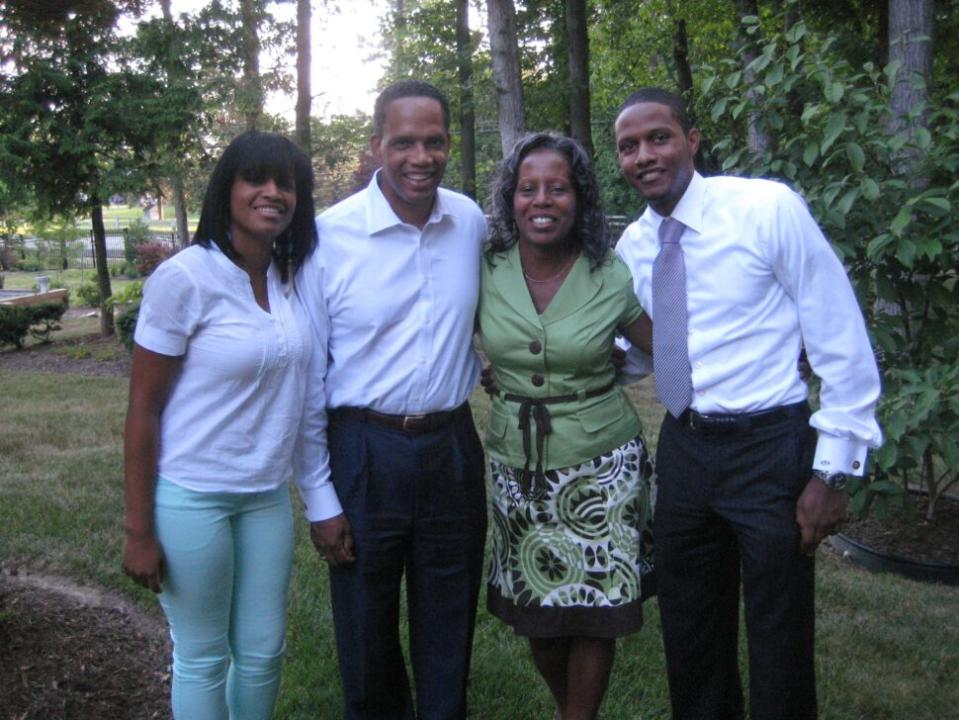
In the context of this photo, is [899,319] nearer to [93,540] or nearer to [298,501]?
[298,501]

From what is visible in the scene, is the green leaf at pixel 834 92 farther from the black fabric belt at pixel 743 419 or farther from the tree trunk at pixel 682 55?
the tree trunk at pixel 682 55

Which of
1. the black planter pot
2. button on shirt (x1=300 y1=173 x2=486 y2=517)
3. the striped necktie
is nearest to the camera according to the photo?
the striped necktie

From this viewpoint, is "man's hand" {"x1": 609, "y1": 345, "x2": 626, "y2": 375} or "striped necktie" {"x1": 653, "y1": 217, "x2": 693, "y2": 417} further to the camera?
"man's hand" {"x1": 609, "y1": 345, "x2": 626, "y2": 375}

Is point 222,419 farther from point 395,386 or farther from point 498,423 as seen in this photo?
point 498,423

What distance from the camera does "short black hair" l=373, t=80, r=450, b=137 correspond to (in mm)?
2834

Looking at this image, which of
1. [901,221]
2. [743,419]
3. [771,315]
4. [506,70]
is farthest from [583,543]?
[506,70]

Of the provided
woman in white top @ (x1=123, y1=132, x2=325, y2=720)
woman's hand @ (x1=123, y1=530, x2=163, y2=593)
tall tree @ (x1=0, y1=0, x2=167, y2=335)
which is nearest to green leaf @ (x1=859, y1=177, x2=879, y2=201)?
woman in white top @ (x1=123, y1=132, x2=325, y2=720)

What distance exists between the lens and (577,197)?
9.73 ft

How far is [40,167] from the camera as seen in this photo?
12.5 metres

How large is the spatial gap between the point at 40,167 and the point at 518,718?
37.6 feet

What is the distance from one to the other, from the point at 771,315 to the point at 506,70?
7242 mm

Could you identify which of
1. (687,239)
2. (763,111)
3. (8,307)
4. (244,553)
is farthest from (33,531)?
(8,307)

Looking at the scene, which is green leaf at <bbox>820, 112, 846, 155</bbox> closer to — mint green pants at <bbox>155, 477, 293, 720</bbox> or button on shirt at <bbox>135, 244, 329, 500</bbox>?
button on shirt at <bbox>135, 244, 329, 500</bbox>

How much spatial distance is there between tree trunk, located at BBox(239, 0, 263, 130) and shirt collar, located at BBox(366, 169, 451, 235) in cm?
1423
